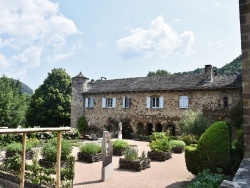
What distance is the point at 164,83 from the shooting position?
26.2 m

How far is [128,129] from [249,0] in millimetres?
22000

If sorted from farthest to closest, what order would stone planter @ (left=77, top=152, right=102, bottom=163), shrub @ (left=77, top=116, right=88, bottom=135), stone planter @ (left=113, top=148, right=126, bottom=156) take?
shrub @ (left=77, top=116, right=88, bottom=135) < stone planter @ (left=113, top=148, right=126, bottom=156) < stone planter @ (left=77, top=152, right=102, bottom=163)

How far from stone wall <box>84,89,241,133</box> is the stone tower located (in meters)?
1.15

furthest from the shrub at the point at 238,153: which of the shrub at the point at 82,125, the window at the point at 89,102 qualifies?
the shrub at the point at 82,125

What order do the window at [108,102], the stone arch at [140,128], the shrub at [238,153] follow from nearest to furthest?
the shrub at [238,153] → the stone arch at [140,128] → the window at [108,102]

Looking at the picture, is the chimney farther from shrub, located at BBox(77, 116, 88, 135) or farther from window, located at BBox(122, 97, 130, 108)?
shrub, located at BBox(77, 116, 88, 135)

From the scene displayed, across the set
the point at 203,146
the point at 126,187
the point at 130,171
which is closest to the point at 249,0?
the point at 203,146

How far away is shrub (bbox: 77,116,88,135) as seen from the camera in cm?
3005

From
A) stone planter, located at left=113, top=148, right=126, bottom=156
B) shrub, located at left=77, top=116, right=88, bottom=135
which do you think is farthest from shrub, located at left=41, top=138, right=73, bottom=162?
shrub, located at left=77, top=116, right=88, bottom=135

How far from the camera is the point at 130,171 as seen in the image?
10859mm

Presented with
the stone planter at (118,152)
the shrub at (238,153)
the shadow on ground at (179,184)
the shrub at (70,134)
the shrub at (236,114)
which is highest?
the shrub at (236,114)

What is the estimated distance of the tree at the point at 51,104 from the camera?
3578 centimetres

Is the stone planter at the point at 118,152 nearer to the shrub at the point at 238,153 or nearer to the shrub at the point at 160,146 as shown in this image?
the shrub at the point at 160,146

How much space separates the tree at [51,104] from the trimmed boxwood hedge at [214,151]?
95.4 ft
